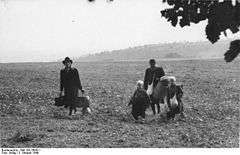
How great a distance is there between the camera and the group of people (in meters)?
12.6

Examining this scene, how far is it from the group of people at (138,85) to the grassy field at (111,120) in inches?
13.5

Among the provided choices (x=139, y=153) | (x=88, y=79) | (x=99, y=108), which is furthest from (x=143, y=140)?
(x=88, y=79)

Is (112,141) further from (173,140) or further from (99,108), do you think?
(99,108)

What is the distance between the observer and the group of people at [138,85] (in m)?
12.6

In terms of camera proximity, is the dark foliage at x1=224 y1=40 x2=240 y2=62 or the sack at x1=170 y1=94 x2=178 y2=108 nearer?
the dark foliage at x1=224 y1=40 x2=240 y2=62

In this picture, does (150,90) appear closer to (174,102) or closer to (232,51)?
(174,102)

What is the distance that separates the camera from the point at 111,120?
1247 cm

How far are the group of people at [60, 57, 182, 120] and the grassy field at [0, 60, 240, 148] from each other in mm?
342

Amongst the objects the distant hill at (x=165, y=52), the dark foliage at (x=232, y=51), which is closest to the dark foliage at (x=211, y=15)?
the dark foliage at (x=232, y=51)

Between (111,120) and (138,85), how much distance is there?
1009 millimetres

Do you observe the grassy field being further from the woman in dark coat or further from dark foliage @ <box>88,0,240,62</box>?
dark foliage @ <box>88,0,240,62</box>
